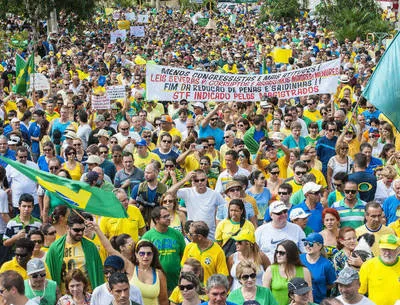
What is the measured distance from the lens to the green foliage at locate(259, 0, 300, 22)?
50.2 m

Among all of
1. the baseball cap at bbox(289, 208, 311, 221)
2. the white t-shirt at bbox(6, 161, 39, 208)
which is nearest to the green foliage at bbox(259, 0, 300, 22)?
the white t-shirt at bbox(6, 161, 39, 208)

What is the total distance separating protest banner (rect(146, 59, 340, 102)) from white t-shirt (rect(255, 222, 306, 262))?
6597mm

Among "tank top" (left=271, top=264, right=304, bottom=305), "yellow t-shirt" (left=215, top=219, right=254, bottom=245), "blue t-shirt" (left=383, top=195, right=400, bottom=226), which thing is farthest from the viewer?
"blue t-shirt" (left=383, top=195, right=400, bottom=226)

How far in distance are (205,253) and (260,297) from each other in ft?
4.13

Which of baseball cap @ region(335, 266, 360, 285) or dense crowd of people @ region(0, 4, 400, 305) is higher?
baseball cap @ region(335, 266, 360, 285)

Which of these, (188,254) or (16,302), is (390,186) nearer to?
(188,254)

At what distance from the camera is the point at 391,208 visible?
429 inches

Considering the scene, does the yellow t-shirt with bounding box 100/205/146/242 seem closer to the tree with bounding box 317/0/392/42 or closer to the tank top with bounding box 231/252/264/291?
the tank top with bounding box 231/252/264/291

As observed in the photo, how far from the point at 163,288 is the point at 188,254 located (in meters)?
0.64

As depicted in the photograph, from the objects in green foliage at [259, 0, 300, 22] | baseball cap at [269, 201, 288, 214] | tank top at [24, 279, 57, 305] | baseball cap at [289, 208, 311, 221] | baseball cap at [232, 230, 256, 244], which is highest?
baseball cap at [269, 201, 288, 214]

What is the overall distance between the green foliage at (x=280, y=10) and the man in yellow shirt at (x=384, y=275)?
138 feet

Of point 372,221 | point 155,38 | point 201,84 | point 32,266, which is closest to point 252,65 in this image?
point 201,84

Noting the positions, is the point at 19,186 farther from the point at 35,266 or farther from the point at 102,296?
the point at 102,296

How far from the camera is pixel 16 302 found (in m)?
7.64
